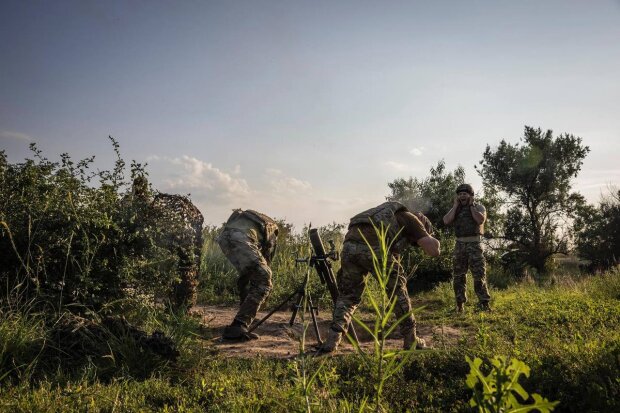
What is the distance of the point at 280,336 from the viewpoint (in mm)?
6047

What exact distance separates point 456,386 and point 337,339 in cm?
159

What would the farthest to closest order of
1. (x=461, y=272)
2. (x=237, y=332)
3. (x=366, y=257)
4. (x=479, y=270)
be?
1. (x=461, y=272)
2. (x=479, y=270)
3. (x=237, y=332)
4. (x=366, y=257)

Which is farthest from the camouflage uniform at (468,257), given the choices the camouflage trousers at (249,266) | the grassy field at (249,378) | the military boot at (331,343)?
the camouflage trousers at (249,266)

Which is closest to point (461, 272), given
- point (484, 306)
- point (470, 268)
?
point (470, 268)

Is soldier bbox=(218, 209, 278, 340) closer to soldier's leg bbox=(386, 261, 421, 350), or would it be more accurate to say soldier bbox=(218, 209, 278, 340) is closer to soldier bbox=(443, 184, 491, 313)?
soldier's leg bbox=(386, 261, 421, 350)

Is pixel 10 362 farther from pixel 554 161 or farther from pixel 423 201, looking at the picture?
pixel 554 161

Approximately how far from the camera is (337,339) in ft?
15.6

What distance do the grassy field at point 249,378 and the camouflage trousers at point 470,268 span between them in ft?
7.02

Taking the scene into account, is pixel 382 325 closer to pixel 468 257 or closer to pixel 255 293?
pixel 255 293

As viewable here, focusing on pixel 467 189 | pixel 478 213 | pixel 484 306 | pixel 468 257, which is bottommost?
pixel 484 306

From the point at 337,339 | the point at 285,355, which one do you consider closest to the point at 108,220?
the point at 285,355

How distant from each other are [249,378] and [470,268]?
5107 millimetres

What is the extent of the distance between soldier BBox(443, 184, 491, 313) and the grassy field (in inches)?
85.2

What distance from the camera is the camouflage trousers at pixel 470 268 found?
23.8ft
